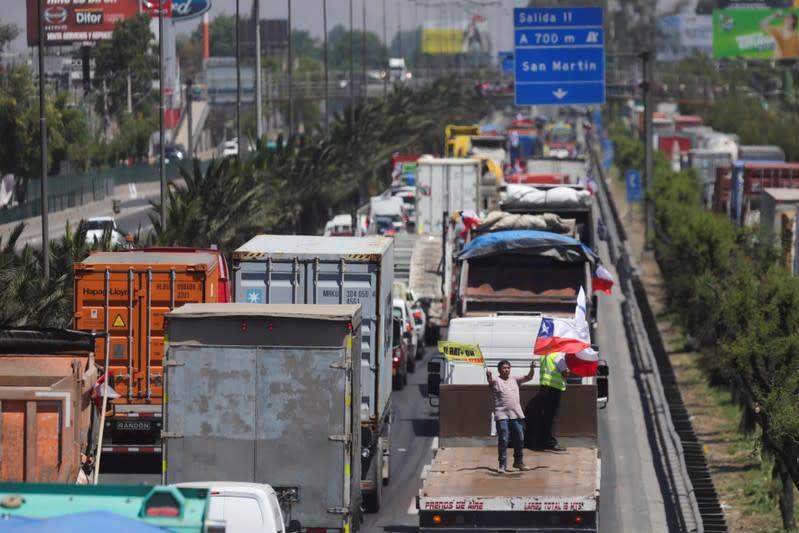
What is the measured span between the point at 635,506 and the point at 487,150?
2170 inches

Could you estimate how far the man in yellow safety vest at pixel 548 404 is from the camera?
1892 centimetres

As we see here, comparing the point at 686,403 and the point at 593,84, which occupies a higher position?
the point at 593,84

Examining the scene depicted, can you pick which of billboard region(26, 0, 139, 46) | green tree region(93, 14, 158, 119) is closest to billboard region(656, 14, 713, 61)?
billboard region(26, 0, 139, 46)

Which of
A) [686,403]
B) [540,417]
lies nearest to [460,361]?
[540,417]

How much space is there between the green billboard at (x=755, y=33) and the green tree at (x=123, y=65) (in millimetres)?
42219

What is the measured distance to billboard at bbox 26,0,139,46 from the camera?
3784 inches

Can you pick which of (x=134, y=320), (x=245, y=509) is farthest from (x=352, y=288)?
(x=245, y=509)

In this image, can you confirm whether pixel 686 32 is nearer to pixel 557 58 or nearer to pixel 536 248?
pixel 557 58

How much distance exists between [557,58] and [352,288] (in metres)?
27.1

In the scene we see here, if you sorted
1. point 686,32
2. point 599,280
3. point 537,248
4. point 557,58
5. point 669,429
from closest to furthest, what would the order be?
point 669,429, point 537,248, point 599,280, point 557,58, point 686,32

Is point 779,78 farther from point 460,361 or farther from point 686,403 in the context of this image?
point 460,361

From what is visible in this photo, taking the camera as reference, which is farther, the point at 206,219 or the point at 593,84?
the point at 593,84

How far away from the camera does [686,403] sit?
112ft

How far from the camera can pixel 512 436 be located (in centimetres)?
1827
